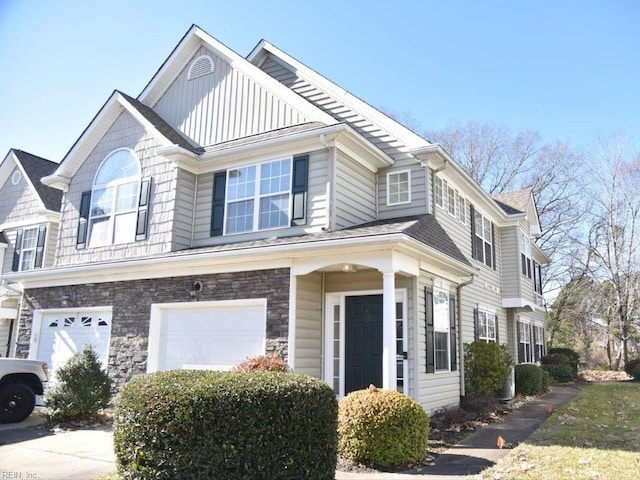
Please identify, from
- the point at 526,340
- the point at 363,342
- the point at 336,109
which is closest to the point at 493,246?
the point at 526,340

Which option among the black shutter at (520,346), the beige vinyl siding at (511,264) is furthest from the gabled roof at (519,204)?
the black shutter at (520,346)

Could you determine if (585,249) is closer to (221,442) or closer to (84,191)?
(84,191)

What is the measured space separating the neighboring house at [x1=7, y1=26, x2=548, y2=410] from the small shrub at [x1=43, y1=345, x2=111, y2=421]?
5.37 ft

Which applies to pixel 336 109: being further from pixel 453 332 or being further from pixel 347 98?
pixel 453 332

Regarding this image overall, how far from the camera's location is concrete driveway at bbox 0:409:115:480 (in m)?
6.46

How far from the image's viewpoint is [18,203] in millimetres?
19062

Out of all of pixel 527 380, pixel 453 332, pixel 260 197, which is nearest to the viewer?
pixel 260 197

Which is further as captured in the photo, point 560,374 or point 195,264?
point 560,374

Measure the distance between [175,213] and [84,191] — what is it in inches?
139

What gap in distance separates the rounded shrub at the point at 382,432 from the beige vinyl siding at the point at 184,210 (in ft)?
20.9

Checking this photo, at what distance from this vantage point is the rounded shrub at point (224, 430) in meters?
5.00

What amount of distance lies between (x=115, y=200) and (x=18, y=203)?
817cm

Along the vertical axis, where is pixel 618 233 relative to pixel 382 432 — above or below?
above

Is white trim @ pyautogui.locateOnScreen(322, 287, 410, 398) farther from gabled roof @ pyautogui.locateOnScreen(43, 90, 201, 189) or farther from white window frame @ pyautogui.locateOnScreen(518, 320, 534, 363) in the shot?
white window frame @ pyautogui.locateOnScreen(518, 320, 534, 363)
